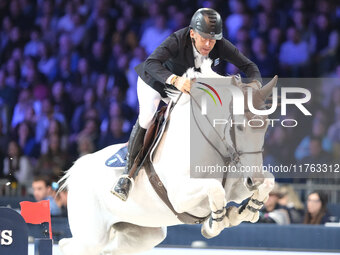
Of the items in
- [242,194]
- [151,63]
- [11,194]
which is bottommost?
[11,194]

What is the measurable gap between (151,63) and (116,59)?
5.80 m

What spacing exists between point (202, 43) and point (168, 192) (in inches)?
43.0

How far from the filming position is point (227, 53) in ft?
18.0

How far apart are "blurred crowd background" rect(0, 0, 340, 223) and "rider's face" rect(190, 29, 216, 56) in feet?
10.3

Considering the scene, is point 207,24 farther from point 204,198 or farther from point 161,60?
point 204,198

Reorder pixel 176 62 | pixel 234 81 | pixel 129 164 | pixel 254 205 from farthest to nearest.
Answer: pixel 129 164 → pixel 176 62 → pixel 234 81 → pixel 254 205

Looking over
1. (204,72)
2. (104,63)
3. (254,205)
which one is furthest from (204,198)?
(104,63)

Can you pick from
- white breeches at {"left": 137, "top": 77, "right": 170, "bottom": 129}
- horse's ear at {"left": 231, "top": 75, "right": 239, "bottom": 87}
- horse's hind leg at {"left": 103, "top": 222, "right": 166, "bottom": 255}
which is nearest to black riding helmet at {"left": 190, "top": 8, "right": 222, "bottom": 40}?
horse's ear at {"left": 231, "top": 75, "right": 239, "bottom": 87}

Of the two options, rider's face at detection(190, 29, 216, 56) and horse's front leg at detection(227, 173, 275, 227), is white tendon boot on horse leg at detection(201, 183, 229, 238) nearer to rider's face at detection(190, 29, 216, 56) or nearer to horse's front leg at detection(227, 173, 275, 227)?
horse's front leg at detection(227, 173, 275, 227)

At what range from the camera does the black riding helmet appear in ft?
16.7

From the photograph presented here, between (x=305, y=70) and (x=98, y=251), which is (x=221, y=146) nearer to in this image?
(x=98, y=251)

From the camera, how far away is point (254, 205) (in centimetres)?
493

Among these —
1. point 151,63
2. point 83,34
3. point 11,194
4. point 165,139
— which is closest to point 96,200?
point 165,139

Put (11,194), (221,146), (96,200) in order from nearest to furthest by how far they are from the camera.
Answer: (221,146) < (96,200) < (11,194)
